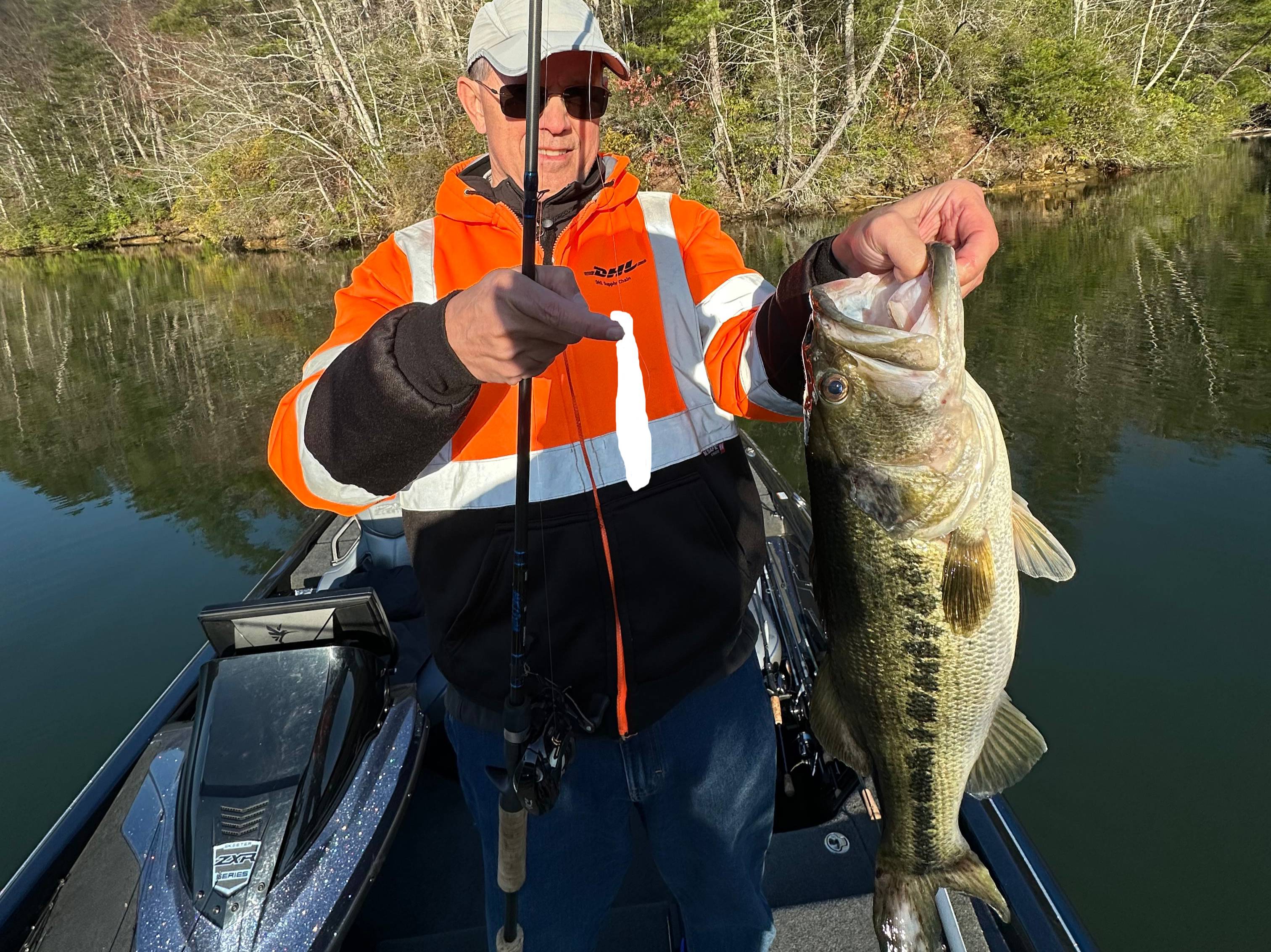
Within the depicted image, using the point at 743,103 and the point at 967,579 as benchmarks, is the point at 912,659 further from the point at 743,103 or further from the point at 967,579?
the point at 743,103

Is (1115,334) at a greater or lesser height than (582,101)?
lesser

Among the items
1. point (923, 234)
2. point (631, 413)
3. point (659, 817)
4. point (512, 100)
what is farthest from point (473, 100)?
point (659, 817)

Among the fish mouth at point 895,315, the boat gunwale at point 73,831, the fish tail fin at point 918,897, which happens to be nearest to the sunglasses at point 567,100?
the fish mouth at point 895,315

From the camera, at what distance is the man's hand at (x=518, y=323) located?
3.23ft

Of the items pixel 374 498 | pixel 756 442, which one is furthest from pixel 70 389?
pixel 374 498

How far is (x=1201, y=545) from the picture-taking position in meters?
4.90

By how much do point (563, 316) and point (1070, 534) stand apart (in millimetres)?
5346

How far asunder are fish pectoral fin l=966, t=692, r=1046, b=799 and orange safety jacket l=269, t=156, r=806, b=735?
54 cm

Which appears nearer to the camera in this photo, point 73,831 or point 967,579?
point 967,579

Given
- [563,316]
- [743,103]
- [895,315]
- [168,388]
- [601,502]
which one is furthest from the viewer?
[743,103]

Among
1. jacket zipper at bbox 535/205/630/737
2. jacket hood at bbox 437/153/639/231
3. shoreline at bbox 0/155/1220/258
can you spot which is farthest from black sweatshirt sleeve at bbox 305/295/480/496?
shoreline at bbox 0/155/1220/258

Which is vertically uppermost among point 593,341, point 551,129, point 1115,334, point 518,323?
point 551,129

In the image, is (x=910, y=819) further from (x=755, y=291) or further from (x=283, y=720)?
(x=283, y=720)

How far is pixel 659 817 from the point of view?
1.54m
